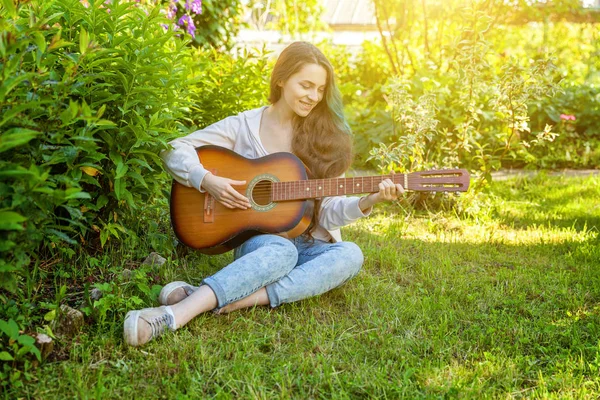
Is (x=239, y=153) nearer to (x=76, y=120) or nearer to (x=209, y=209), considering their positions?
(x=209, y=209)

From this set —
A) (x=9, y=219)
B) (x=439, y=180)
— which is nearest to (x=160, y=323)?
(x=9, y=219)

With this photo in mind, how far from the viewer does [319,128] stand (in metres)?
3.12

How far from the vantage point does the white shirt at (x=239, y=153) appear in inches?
112

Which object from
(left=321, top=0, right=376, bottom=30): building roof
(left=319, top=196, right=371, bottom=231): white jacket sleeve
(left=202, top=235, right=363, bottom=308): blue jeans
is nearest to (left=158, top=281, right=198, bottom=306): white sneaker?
(left=202, top=235, right=363, bottom=308): blue jeans

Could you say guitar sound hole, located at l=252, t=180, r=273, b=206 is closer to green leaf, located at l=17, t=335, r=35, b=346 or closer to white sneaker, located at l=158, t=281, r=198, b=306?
white sneaker, located at l=158, t=281, r=198, b=306

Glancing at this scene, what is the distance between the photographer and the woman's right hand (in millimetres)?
2795

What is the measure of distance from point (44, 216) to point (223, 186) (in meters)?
0.94

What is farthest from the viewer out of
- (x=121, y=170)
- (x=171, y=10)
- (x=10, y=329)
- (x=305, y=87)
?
(x=171, y=10)

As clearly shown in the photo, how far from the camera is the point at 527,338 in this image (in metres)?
2.45

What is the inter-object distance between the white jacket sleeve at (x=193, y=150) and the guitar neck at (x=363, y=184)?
39cm

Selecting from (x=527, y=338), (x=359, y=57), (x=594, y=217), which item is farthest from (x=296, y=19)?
(x=527, y=338)

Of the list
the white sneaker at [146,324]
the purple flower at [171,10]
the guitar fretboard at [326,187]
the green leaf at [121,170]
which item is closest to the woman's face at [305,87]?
the guitar fretboard at [326,187]

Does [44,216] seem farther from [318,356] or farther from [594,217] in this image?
[594,217]

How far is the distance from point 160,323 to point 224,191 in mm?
727
